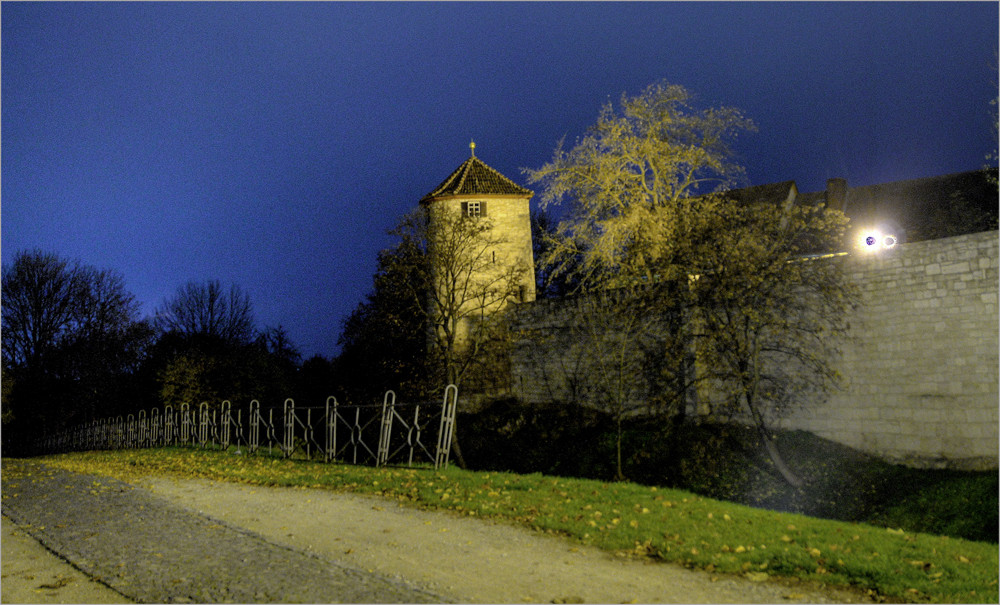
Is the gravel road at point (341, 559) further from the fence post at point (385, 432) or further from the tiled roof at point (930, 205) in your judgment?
the tiled roof at point (930, 205)

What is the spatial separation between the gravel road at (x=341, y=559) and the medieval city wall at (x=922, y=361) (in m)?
8.44

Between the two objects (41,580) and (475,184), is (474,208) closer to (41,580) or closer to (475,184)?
(475,184)

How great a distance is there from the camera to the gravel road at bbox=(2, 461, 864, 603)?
5328 mm

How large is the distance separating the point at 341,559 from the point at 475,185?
26.5m

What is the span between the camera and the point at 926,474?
12477mm

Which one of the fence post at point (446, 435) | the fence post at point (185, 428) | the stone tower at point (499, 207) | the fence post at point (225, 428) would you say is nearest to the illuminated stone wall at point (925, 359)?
the fence post at point (446, 435)

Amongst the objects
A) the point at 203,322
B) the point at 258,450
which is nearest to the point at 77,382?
the point at 203,322

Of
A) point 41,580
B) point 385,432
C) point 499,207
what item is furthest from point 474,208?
point 41,580

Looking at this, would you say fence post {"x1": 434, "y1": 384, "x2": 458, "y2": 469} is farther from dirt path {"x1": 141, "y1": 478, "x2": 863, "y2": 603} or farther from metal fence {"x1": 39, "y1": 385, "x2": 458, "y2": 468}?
dirt path {"x1": 141, "y1": 478, "x2": 863, "y2": 603}

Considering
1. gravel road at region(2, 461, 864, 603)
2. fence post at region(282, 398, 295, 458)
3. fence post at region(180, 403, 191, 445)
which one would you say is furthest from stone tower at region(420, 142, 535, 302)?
gravel road at region(2, 461, 864, 603)

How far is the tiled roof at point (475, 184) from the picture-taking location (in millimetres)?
31375

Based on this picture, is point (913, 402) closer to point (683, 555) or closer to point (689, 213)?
point (689, 213)

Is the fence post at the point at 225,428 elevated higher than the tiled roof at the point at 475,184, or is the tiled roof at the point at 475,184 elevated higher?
the tiled roof at the point at 475,184

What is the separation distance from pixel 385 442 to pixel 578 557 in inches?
294
